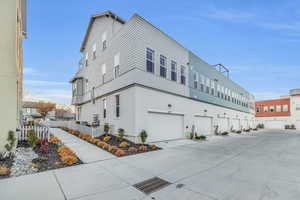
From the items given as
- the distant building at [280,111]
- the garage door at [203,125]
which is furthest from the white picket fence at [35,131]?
the distant building at [280,111]

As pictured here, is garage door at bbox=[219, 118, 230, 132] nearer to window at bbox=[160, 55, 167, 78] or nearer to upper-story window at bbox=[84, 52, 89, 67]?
window at bbox=[160, 55, 167, 78]

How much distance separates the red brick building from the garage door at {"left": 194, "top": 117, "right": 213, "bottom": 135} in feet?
94.5

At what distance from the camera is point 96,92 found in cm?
1475

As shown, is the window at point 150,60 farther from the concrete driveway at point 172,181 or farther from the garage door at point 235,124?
the garage door at point 235,124

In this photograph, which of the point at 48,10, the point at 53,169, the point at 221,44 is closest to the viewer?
the point at 53,169

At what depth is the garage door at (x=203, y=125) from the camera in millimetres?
14819

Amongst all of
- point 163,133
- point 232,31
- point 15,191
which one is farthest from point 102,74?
point 232,31

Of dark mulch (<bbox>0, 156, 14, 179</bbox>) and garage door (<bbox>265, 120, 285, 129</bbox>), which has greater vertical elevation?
dark mulch (<bbox>0, 156, 14, 179</bbox>)

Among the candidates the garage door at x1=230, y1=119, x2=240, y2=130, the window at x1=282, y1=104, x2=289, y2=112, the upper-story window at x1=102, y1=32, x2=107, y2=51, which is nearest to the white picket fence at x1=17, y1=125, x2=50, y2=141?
the upper-story window at x1=102, y1=32, x2=107, y2=51

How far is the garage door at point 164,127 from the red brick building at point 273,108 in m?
35.0

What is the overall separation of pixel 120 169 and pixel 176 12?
1287cm

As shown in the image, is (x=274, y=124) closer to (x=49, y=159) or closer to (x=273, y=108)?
(x=273, y=108)

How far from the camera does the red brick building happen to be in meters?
33.5

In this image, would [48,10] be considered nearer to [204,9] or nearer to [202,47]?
[204,9]
